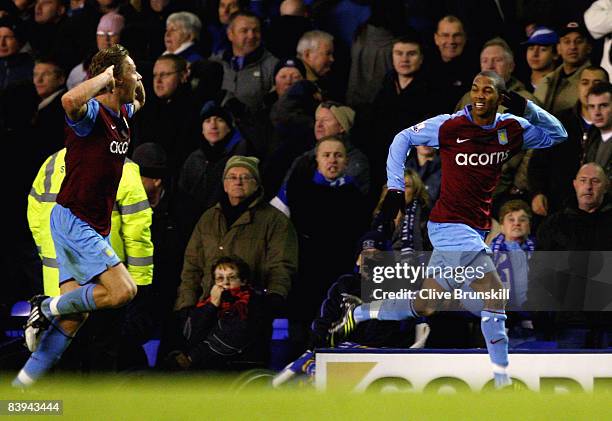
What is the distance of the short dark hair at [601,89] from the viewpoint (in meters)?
10.8

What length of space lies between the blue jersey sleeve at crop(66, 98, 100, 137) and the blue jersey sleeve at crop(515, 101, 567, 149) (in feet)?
9.18

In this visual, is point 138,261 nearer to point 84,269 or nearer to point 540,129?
point 84,269

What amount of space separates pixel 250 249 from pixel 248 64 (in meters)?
2.01

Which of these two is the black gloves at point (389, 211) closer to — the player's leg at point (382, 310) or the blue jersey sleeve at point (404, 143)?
the blue jersey sleeve at point (404, 143)

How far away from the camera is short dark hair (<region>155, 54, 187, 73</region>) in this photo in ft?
40.1

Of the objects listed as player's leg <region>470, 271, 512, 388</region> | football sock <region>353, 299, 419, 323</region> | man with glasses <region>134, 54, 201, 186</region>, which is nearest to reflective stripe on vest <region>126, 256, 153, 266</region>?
football sock <region>353, 299, 419, 323</region>

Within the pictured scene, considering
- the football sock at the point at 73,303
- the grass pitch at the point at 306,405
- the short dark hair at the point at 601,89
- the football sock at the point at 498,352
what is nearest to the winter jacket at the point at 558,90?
the short dark hair at the point at 601,89

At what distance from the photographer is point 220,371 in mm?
10547

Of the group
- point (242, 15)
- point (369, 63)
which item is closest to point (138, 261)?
point (369, 63)

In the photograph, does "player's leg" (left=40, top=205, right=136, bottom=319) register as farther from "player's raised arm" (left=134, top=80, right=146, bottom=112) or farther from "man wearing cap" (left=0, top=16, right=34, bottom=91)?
"man wearing cap" (left=0, top=16, right=34, bottom=91)

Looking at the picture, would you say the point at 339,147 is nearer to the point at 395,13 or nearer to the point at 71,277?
the point at 395,13

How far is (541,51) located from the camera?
11617mm

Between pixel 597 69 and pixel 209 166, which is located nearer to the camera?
pixel 597 69

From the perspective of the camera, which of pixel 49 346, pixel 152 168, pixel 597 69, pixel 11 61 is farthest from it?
pixel 11 61
